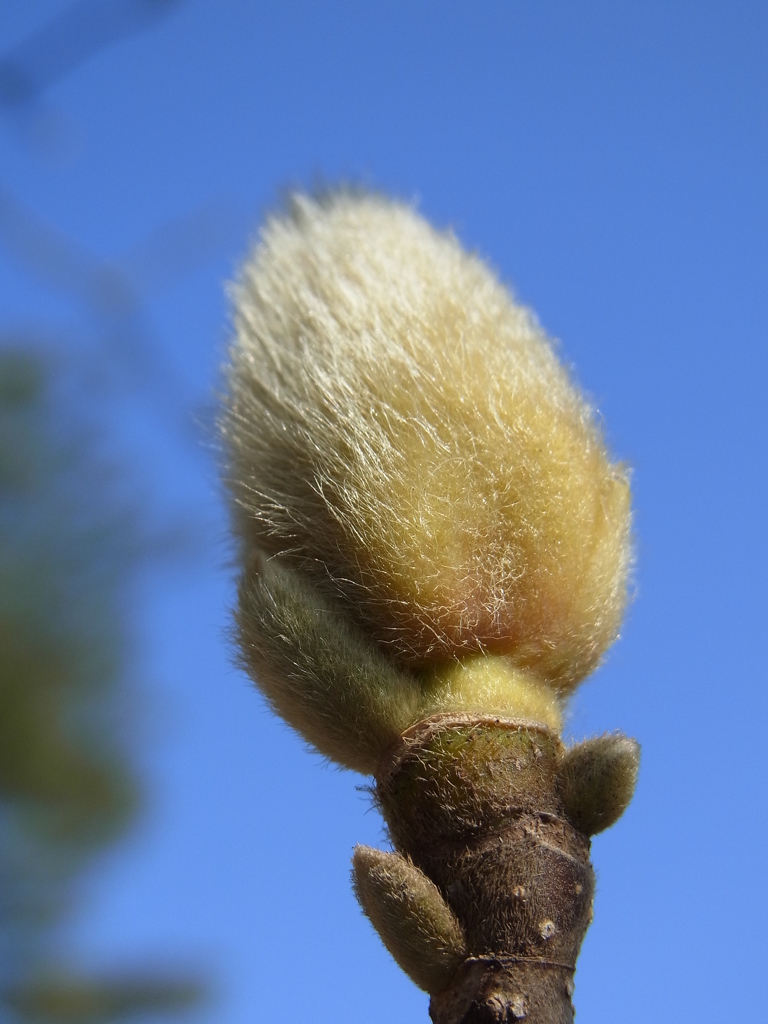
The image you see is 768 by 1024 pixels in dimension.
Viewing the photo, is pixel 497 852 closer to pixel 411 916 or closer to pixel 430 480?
pixel 411 916

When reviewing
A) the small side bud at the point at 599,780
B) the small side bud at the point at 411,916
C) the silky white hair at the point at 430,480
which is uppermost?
the silky white hair at the point at 430,480

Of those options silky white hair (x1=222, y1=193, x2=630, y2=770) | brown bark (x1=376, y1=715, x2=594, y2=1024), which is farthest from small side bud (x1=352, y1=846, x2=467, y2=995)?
silky white hair (x1=222, y1=193, x2=630, y2=770)

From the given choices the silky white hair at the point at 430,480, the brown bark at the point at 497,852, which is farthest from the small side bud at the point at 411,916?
the silky white hair at the point at 430,480

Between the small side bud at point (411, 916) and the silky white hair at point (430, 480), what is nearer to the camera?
the small side bud at point (411, 916)

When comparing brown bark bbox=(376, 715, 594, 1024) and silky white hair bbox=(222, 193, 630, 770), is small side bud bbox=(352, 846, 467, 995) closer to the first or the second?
Result: brown bark bbox=(376, 715, 594, 1024)

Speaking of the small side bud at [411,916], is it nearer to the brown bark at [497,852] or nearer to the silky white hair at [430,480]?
the brown bark at [497,852]

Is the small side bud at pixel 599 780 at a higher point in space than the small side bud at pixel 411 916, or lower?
higher
